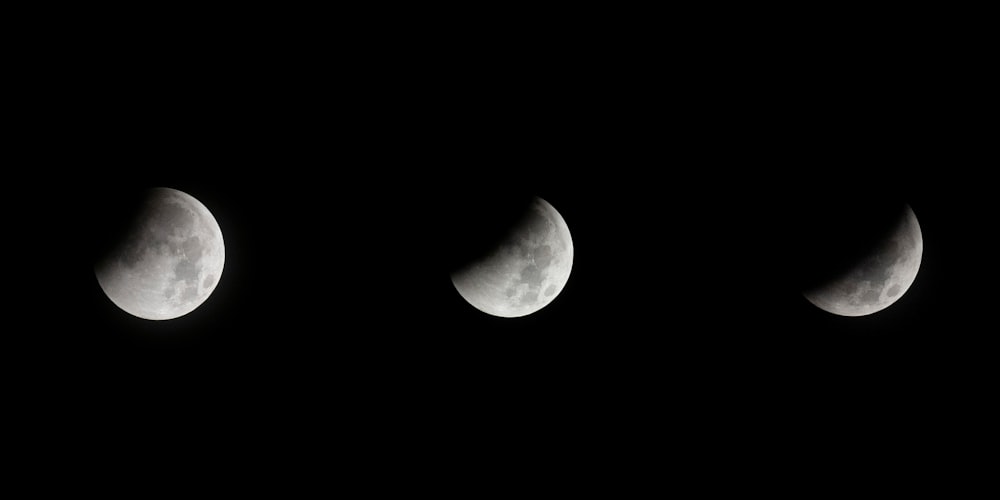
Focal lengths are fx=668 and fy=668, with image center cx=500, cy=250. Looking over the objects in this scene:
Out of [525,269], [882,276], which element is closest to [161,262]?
[525,269]

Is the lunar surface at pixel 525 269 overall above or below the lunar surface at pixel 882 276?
below

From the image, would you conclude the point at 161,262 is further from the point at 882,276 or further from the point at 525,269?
the point at 882,276

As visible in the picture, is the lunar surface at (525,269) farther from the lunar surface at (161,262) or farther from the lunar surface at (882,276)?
the lunar surface at (882,276)

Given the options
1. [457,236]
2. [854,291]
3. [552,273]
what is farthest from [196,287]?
[854,291]

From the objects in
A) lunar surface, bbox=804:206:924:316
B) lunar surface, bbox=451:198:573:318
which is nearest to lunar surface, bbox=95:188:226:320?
lunar surface, bbox=451:198:573:318

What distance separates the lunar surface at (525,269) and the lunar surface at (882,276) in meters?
2.13

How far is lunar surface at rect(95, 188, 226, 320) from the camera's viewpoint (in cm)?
482

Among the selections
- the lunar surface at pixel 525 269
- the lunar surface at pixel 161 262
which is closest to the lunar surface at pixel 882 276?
the lunar surface at pixel 525 269

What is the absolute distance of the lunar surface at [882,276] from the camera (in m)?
5.20

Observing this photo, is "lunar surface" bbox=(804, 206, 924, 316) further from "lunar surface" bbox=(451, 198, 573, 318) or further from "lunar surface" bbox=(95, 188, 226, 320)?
"lunar surface" bbox=(95, 188, 226, 320)

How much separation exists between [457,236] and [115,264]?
8.13 ft

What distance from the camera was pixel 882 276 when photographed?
17.2 feet

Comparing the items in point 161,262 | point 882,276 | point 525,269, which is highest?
point 882,276

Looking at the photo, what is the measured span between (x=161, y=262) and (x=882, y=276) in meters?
5.46
